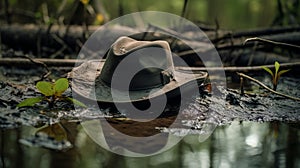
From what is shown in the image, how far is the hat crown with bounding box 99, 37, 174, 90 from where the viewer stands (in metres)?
3.40

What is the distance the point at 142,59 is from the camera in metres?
3.43

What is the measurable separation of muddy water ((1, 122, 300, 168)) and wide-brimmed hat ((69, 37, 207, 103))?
459mm

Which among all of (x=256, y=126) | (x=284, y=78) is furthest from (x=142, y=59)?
(x=284, y=78)

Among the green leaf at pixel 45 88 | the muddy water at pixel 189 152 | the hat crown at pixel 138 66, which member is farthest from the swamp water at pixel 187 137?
the hat crown at pixel 138 66

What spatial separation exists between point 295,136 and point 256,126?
1.04 ft

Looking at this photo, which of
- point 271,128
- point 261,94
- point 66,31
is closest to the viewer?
point 271,128

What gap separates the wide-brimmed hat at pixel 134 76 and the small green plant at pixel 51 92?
16 cm

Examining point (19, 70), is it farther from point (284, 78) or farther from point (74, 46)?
point (284, 78)

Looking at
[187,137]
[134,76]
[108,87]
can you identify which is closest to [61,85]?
[108,87]

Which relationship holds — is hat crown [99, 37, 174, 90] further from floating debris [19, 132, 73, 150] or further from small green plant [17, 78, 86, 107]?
floating debris [19, 132, 73, 150]

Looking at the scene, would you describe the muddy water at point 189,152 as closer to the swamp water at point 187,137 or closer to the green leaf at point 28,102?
the swamp water at point 187,137

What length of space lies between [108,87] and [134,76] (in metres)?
0.21

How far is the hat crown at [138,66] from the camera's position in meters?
3.40

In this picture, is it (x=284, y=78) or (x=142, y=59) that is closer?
(x=142, y=59)
